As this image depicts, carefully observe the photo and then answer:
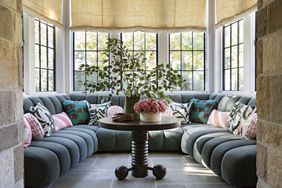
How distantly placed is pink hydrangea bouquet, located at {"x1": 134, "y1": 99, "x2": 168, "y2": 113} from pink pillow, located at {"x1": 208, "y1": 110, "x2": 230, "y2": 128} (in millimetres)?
1370

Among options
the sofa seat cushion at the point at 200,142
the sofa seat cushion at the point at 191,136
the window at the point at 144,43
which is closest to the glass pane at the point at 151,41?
the window at the point at 144,43

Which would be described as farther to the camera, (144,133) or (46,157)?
(144,133)

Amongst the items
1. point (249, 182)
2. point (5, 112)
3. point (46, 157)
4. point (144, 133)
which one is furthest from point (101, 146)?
point (5, 112)

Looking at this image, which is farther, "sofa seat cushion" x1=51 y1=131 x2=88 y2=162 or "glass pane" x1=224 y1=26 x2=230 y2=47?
"glass pane" x1=224 y1=26 x2=230 y2=47

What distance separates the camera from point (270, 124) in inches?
41.7

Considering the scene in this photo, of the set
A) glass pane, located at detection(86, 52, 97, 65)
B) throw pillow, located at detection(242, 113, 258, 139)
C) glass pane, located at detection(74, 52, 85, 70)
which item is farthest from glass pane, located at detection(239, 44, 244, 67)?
glass pane, located at detection(74, 52, 85, 70)

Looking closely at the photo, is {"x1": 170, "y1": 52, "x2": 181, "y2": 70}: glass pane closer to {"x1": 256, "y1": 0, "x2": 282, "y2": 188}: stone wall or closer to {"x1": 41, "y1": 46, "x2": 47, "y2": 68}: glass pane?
{"x1": 41, "y1": 46, "x2": 47, "y2": 68}: glass pane

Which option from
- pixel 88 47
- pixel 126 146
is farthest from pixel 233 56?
pixel 88 47

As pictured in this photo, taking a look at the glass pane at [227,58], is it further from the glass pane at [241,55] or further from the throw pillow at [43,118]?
the throw pillow at [43,118]

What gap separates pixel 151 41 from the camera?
5422mm

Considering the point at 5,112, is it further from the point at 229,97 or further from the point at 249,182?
the point at 229,97

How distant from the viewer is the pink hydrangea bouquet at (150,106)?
9.95 feet

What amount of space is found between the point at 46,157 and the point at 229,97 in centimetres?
286

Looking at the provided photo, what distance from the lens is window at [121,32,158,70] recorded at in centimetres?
A: 540
